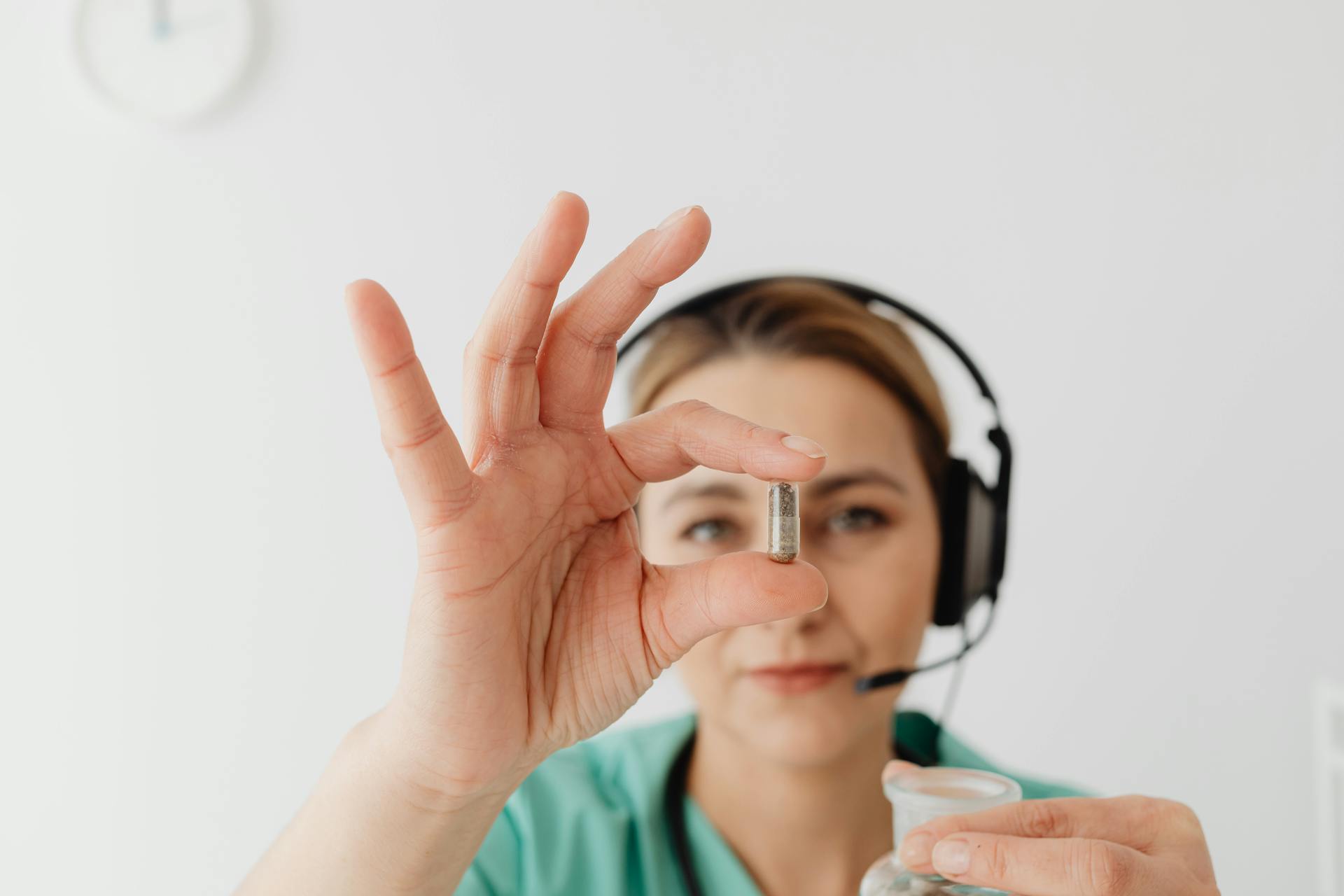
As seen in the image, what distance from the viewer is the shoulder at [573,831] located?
1159 mm

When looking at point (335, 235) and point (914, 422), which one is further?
point (335, 235)

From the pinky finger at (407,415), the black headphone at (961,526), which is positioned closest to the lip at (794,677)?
the black headphone at (961,526)

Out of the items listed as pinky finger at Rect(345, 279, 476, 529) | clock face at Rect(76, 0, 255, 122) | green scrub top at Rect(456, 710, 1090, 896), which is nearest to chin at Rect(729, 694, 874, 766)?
green scrub top at Rect(456, 710, 1090, 896)

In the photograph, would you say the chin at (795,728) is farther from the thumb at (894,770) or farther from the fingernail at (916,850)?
the fingernail at (916,850)

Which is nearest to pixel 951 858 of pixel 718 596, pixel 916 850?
pixel 916 850

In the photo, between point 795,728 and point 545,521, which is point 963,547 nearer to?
point 795,728

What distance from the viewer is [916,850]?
0.74m

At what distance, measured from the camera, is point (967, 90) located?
170 centimetres

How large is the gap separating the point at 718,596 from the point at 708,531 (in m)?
0.55

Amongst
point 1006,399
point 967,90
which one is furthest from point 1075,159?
point 1006,399

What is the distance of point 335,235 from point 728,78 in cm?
71

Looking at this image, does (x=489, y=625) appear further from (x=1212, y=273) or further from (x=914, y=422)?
(x=1212, y=273)

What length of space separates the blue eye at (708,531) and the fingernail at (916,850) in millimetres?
597

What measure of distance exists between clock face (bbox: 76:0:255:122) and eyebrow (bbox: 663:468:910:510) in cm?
95
